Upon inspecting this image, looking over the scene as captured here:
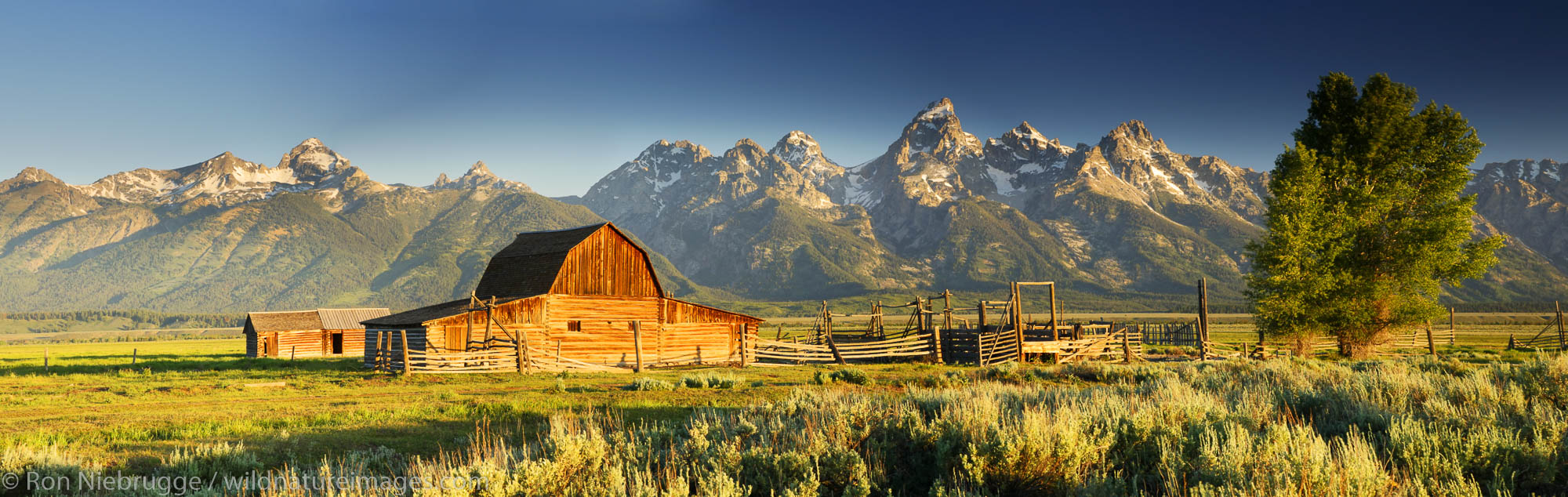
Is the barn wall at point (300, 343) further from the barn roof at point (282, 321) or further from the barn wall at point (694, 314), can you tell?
the barn wall at point (694, 314)

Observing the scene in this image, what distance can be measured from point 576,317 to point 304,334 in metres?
33.9

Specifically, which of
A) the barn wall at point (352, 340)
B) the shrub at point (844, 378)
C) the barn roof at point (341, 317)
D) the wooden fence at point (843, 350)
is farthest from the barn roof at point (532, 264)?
the barn wall at point (352, 340)

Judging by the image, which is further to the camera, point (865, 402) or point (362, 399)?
point (362, 399)

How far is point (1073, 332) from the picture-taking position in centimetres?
3488

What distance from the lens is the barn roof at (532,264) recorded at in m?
34.7

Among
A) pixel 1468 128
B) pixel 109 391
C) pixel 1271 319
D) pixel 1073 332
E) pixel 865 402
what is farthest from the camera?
pixel 1073 332

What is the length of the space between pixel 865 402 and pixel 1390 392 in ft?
26.7

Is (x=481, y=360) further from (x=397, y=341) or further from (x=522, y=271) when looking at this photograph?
(x=522, y=271)

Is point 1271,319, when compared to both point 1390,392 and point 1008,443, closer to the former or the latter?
point 1390,392

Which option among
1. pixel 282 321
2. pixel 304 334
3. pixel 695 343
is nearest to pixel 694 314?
pixel 695 343

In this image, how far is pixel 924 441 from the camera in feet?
26.5

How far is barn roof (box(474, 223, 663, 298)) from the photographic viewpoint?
3469cm

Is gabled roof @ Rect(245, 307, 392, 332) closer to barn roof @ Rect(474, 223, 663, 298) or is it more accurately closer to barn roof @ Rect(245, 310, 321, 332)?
barn roof @ Rect(245, 310, 321, 332)

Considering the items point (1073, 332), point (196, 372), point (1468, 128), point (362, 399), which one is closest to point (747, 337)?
point (1073, 332)
